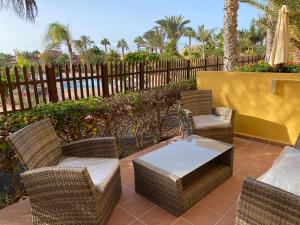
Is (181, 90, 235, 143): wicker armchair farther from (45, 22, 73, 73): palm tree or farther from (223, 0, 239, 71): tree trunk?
(45, 22, 73, 73): palm tree

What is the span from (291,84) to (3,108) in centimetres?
496

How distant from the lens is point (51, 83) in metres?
4.92

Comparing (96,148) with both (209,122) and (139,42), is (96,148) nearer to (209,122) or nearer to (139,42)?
(209,122)

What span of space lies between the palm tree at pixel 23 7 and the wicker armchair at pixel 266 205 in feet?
10.3

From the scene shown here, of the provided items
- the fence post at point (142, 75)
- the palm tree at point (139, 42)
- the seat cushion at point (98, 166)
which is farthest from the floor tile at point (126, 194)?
the palm tree at point (139, 42)

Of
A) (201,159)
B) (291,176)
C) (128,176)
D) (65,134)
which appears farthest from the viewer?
(65,134)

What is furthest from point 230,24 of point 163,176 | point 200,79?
point 163,176

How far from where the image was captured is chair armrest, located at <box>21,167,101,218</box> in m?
1.86

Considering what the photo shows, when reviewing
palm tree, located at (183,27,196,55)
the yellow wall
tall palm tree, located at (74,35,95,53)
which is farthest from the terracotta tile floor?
palm tree, located at (183,27,196,55)

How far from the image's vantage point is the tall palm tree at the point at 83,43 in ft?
93.6

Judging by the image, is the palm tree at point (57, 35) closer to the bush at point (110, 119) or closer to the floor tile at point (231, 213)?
the bush at point (110, 119)

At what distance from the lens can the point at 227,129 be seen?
3.70 m

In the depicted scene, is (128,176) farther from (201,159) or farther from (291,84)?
(291,84)

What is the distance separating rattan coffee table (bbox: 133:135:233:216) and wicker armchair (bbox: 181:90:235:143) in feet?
1.97
